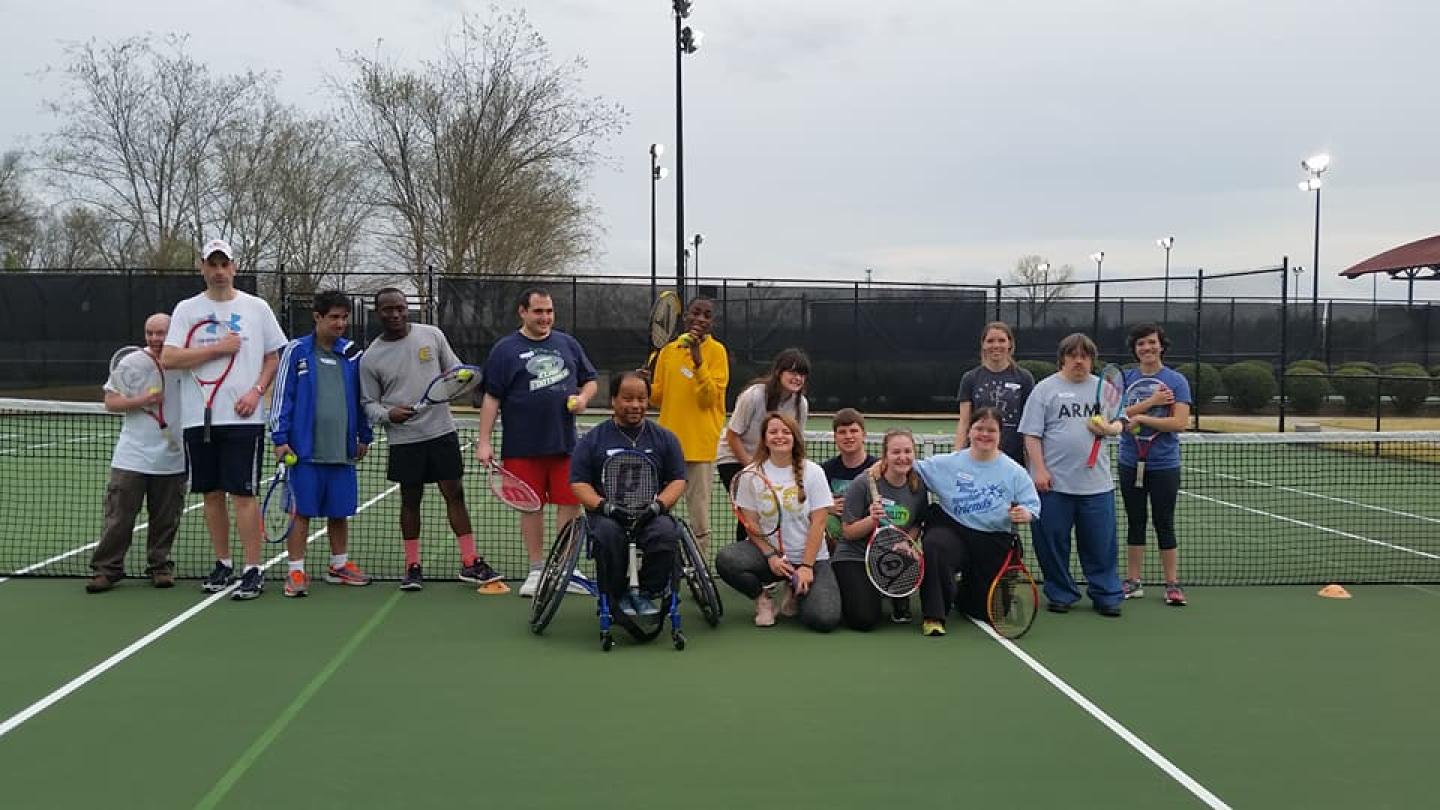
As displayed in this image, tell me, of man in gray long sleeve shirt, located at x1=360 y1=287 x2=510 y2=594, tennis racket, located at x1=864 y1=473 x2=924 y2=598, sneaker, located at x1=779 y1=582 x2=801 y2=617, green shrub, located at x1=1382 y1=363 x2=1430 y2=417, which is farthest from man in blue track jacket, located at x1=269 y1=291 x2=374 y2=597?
green shrub, located at x1=1382 y1=363 x2=1430 y2=417

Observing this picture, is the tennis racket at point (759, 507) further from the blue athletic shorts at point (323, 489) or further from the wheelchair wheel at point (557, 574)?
the blue athletic shorts at point (323, 489)

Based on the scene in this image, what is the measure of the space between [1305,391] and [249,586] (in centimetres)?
2130

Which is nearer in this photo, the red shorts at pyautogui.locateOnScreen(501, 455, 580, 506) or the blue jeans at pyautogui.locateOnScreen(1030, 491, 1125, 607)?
the blue jeans at pyautogui.locateOnScreen(1030, 491, 1125, 607)

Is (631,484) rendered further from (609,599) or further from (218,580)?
(218,580)

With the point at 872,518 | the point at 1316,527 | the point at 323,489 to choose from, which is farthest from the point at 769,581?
the point at 1316,527

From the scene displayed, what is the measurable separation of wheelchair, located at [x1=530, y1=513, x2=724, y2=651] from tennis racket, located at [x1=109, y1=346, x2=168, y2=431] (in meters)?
2.52

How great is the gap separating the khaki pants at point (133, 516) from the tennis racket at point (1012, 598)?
4.64 metres

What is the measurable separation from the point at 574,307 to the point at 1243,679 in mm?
16471

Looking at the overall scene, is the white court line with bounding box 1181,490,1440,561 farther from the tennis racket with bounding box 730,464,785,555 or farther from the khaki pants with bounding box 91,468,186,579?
the khaki pants with bounding box 91,468,186,579

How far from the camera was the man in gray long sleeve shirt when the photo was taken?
6.23m

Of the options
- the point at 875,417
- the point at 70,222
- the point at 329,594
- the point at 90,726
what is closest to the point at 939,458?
the point at 329,594

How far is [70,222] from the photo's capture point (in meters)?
32.7

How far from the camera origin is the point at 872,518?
5.58 meters

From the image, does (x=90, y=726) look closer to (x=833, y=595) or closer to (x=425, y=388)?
(x=425, y=388)
